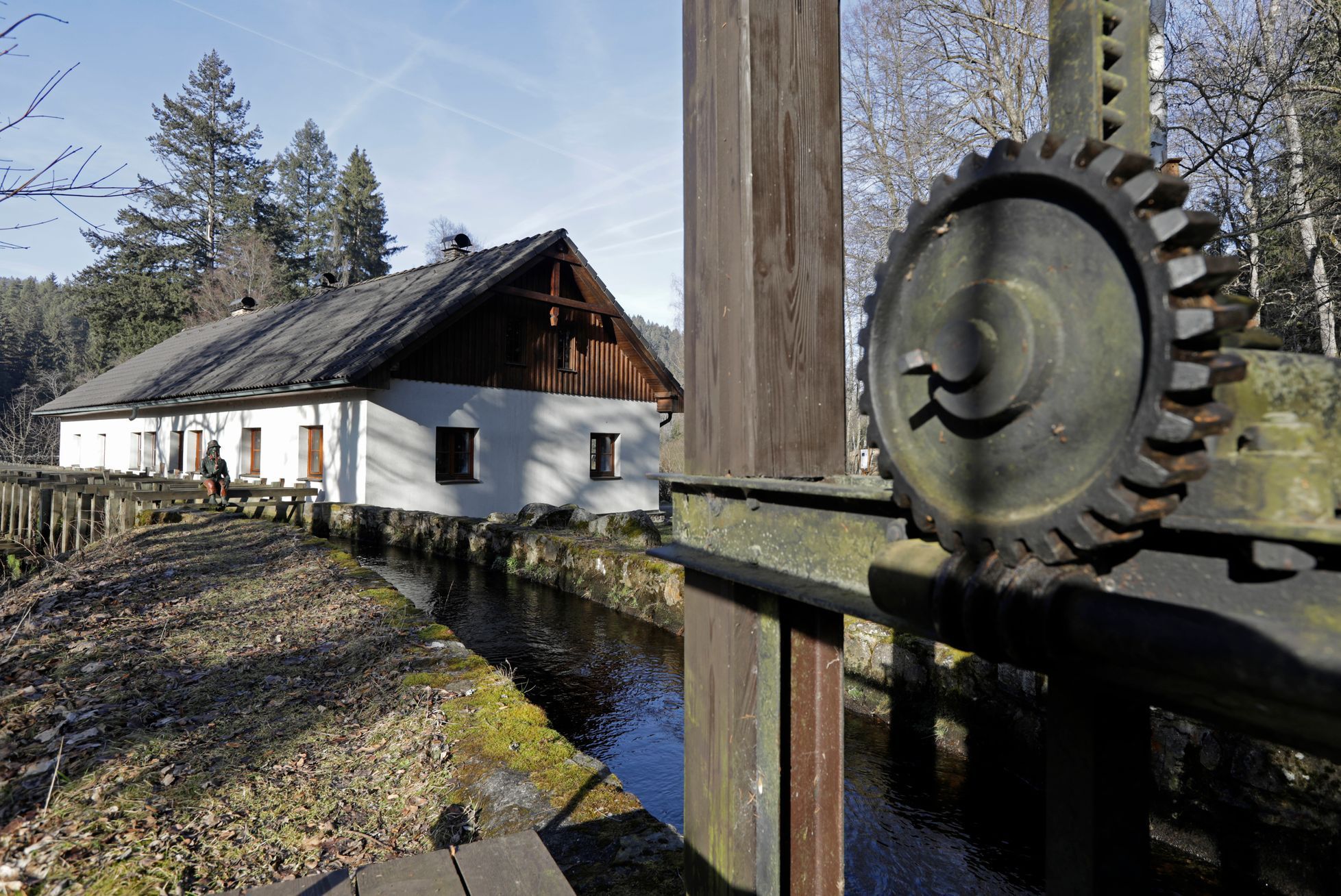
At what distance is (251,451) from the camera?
65.1 ft

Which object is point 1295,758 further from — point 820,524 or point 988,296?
point 988,296

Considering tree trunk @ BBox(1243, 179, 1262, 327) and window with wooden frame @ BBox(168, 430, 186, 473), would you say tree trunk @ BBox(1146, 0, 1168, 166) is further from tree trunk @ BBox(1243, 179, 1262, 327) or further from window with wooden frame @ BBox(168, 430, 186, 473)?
window with wooden frame @ BBox(168, 430, 186, 473)

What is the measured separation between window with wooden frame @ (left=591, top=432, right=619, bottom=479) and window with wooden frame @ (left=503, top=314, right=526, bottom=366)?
10.4ft

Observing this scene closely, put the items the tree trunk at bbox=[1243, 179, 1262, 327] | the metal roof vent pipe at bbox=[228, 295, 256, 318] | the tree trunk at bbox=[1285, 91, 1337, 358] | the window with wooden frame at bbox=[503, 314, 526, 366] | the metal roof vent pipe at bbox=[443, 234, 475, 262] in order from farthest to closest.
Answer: the metal roof vent pipe at bbox=[228, 295, 256, 318], the metal roof vent pipe at bbox=[443, 234, 475, 262], the window with wooden frame at bbox=[503, 314, 526, 366], the tree trunk at bbox=[1243, 179, 1262, 327], the tree trunk at bbox=[1285, 91, 1337, 358]

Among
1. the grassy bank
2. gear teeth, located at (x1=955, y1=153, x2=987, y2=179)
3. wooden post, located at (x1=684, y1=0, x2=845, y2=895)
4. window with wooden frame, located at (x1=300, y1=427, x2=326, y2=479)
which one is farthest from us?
window with wooden frame, located at (x1=300, y1=427, x2=326, y2=479)

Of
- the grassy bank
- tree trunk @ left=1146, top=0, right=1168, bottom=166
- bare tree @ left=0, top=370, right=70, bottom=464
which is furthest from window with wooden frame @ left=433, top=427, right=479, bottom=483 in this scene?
bare tree @ left=0, top=370, right=70, bottom=464

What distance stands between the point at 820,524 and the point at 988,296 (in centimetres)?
57

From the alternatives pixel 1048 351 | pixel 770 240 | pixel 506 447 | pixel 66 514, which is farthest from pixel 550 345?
pixel 1048 351

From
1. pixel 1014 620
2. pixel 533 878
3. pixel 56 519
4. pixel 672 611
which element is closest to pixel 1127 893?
pixel 1014 620

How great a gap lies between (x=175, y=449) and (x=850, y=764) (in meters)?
24.6

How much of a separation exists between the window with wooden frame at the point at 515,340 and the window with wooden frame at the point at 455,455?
215cm

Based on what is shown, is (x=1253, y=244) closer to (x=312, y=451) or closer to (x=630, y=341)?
(x=630, y=341)

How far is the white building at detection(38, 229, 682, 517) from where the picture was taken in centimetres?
1644

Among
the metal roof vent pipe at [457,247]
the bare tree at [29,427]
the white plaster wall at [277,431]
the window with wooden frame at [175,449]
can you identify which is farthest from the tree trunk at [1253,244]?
the bare tree at [29,427]
